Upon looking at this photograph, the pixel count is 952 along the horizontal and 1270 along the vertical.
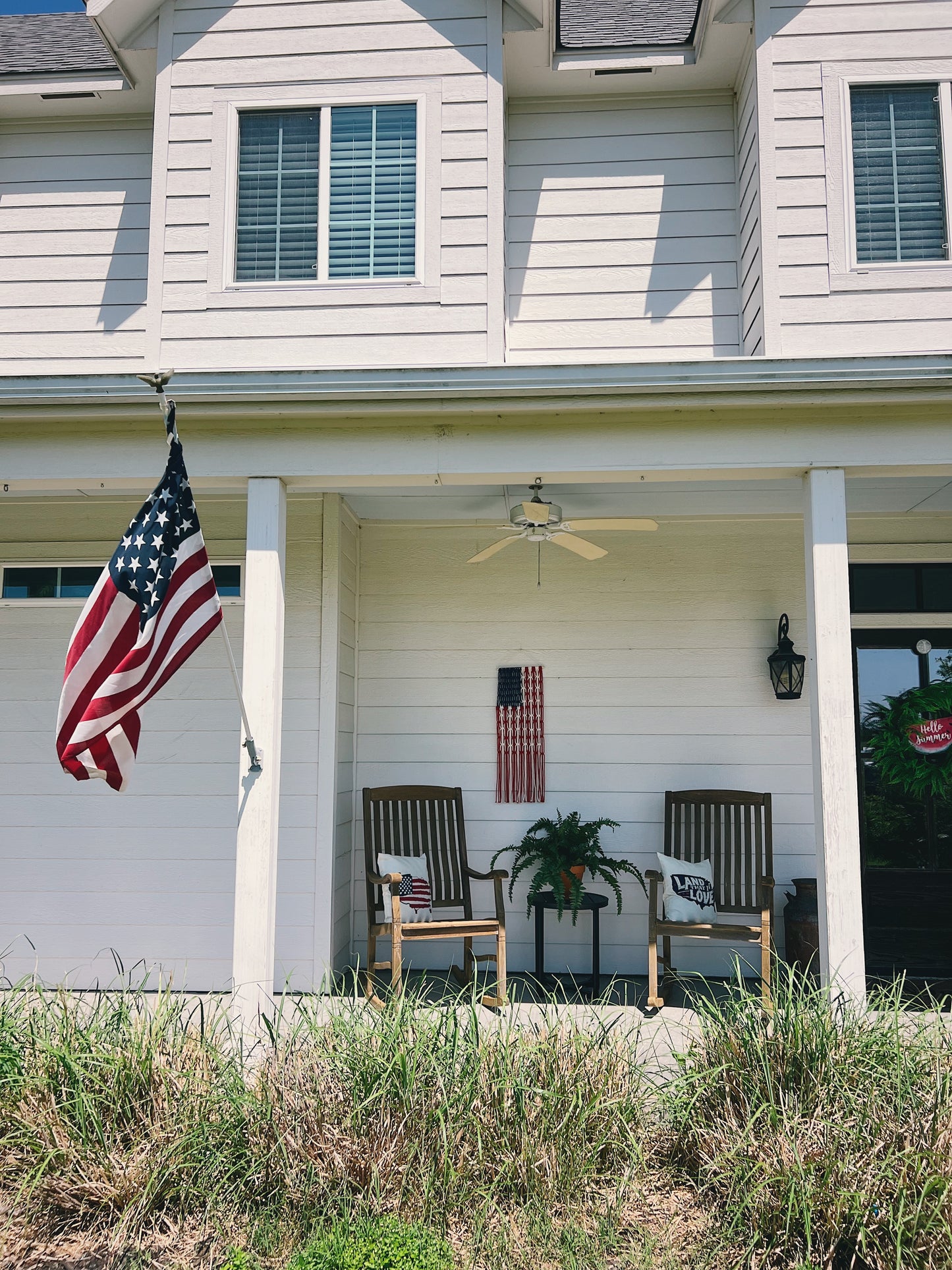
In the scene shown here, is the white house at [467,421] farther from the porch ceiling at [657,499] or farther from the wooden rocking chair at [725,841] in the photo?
the wooden rocking chair at [725,841]

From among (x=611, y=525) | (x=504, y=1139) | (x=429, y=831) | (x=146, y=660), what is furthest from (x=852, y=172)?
(x=504, y=1139)

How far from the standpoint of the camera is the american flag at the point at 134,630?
320cm

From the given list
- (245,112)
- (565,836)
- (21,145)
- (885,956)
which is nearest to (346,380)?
(245,112)

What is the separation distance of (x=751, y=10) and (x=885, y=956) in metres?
4.77

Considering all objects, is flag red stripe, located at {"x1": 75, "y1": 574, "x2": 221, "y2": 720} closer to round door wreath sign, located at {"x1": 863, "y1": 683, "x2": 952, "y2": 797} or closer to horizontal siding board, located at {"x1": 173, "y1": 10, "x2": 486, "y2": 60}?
horizontal siding board, located at {"x1": 173, "y1": 10, "x2": 486, "y2": 60}

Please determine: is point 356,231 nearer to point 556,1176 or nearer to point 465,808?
point 465,808

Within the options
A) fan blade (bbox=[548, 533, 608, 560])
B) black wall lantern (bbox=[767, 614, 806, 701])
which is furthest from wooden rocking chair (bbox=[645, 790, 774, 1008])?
fan blade (bbox=[548, 533, 608, 560])

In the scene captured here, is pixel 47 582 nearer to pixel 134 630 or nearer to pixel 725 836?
pixel 134 630

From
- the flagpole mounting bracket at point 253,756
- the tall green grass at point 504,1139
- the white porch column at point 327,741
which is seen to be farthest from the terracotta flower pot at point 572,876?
the tall green grass at point 504,1139

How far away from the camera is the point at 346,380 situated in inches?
150

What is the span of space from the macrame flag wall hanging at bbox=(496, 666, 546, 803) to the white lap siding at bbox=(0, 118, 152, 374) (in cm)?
271

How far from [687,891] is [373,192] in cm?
375

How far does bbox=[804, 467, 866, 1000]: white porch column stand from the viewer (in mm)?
3602

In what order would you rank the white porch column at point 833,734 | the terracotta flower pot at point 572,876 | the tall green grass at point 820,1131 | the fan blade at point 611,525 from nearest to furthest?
1. the tall green grass at point 820,1131
2. the white porch column at point 833,734
3. the fan blade at point 611,525
4. the terracotta flower pot at point 572,876
